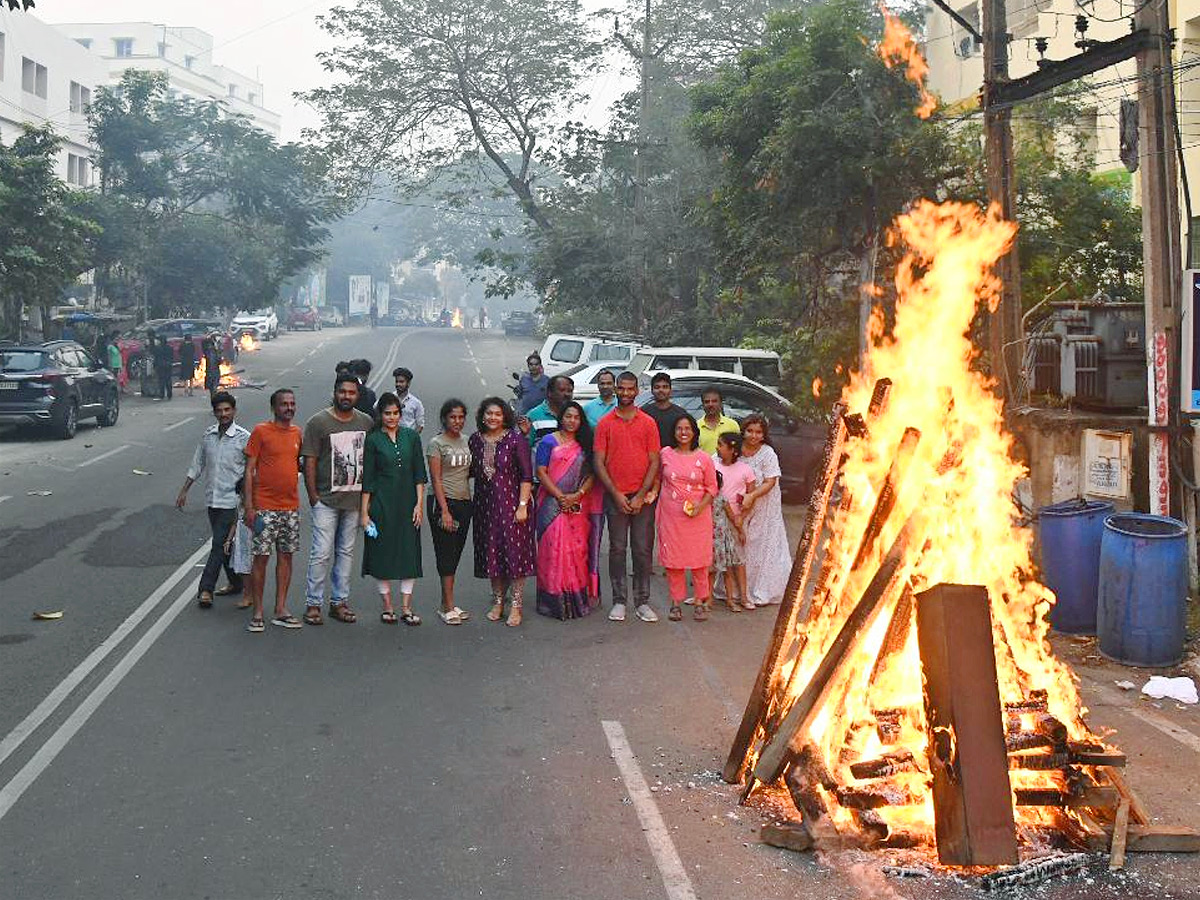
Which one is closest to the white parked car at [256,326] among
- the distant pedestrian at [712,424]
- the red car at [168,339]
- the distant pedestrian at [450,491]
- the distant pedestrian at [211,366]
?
the red car at [168,339]

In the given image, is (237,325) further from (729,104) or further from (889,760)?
(889,760)

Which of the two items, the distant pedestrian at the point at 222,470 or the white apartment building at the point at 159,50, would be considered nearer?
the distant pedestrian at the point at 222,470

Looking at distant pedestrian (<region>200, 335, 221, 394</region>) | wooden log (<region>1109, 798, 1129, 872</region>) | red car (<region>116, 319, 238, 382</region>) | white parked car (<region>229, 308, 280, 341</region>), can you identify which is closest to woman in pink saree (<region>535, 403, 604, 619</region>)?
wooden log (<region>1109, 798, 1129, 872</region>)

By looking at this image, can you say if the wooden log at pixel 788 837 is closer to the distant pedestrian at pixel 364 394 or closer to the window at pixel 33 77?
the distant pedestrian at pixel 364 394

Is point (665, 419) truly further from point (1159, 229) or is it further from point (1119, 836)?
point (1119, 836)

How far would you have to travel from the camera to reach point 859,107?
1733 centimetres

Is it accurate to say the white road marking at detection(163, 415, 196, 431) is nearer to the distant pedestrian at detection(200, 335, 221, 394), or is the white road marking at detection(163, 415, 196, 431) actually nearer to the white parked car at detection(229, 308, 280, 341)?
the distant pedestrian at detection(200, 335, 221, 394)

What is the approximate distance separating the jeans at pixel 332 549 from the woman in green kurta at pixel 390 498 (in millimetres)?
158

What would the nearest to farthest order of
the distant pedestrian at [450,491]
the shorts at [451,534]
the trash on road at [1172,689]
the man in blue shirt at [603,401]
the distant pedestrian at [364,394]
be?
the trash on road at [1172,689] → the distant pedestrian at [450,491] → the shorts at [451,534] → the man in blue shirt at [603,401] → the distant pedestrian at [364,394]

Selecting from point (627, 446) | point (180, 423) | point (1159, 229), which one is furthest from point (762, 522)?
point (180, 423)

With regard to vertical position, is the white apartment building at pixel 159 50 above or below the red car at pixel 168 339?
above

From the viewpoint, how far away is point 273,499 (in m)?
9.34

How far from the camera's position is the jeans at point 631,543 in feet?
32.9

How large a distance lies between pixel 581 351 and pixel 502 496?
17118 millimetres
